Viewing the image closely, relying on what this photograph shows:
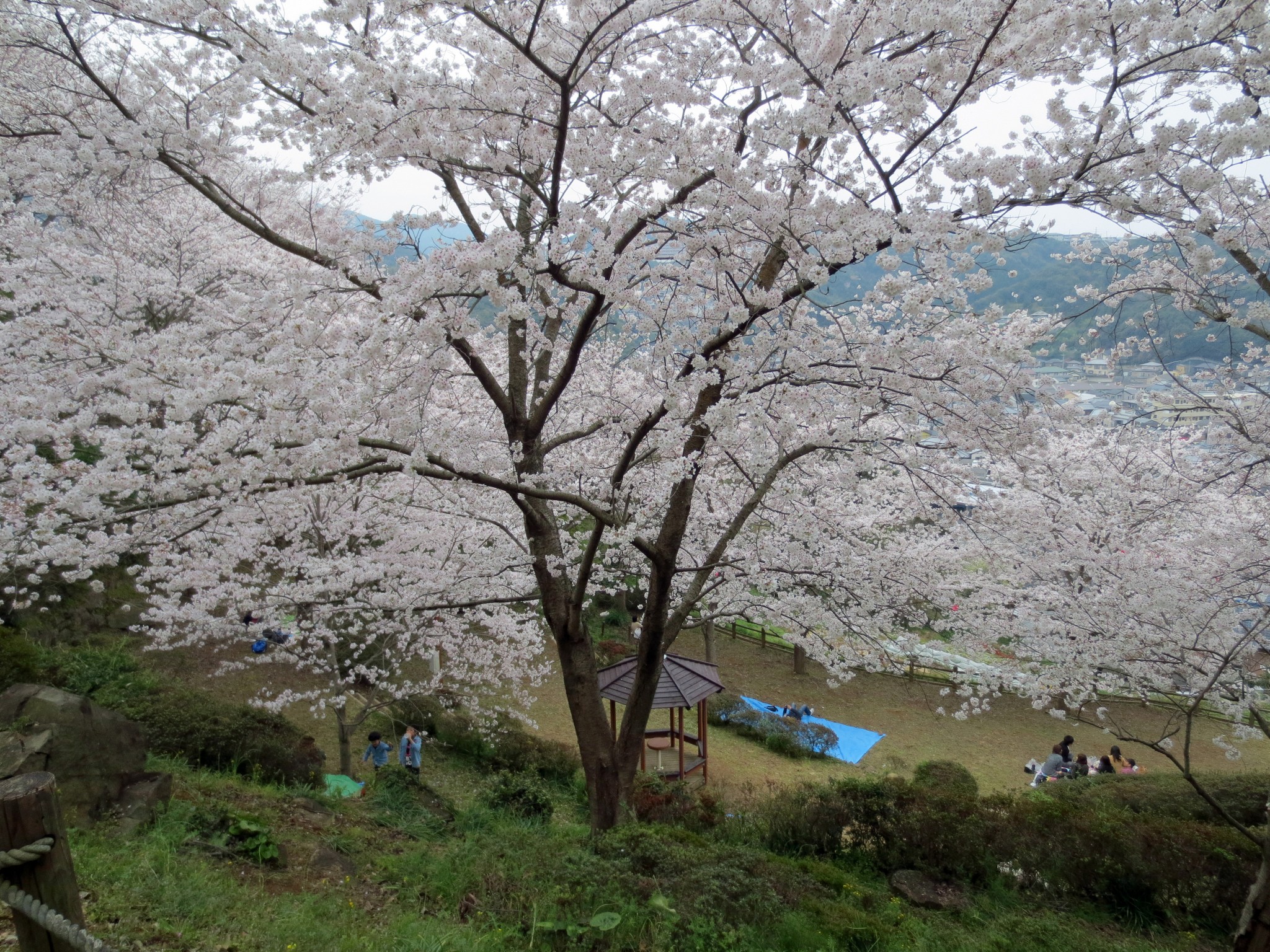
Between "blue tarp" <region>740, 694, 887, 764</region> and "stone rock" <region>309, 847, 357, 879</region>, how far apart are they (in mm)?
10433

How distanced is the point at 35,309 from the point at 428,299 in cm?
889

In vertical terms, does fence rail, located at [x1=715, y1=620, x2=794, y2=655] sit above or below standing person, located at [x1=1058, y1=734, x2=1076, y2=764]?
above

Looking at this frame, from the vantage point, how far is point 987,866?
6266 mm

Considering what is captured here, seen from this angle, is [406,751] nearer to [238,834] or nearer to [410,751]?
[410,751]

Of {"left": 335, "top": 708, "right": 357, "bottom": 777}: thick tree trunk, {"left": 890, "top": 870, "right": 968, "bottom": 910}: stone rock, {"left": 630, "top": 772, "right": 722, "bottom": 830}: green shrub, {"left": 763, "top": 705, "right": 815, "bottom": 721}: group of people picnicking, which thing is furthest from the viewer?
{"left": 763, "top": 705, "right": 815, "bottom": 721}: group of people picnicking

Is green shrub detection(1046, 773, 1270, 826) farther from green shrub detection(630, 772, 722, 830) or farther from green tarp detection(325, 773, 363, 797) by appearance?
green tarp detection(325, 773, 363, 797)

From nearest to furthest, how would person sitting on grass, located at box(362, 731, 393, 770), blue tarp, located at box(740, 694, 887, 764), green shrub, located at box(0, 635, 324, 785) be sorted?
green shrub, located at box(0, 635, 324, 785) < person sitting on grass, located at box(362, 731, 393, 770) < blue tarp, located at box(740, 694, 887, 764)

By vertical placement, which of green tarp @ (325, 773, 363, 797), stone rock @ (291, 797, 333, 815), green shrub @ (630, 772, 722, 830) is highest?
stone rock @ (291, 797, 333, 815)

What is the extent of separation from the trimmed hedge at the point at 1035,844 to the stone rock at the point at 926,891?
0.18 meters

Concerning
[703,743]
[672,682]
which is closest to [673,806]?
[672,682]

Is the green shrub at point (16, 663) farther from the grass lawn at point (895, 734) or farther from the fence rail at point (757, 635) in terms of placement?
the fence rail at point (757, 635)

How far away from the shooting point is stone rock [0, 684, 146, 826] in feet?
14.8

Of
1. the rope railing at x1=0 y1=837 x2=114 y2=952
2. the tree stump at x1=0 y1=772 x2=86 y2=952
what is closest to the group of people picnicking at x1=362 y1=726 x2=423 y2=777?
the tree stump at x1=0 y1=772 x2=86 y2=952

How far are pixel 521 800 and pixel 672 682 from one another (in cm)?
306
